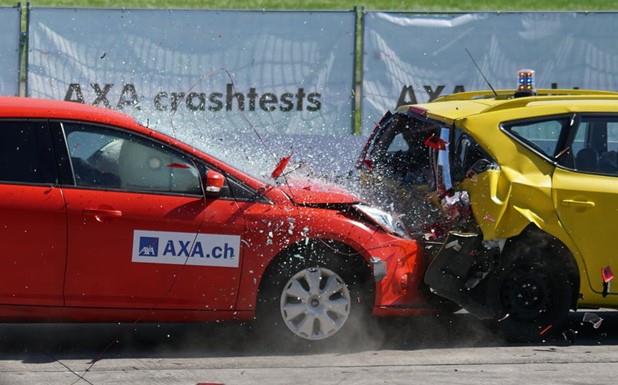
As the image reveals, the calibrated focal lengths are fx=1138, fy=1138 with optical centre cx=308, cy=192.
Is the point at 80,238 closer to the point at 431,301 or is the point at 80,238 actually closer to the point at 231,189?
the point at 231,189

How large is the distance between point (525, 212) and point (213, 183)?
6.84 feet

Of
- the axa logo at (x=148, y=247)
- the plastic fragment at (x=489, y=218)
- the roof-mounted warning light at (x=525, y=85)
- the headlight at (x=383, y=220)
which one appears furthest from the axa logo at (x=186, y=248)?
the roof-mounted warning light at (x=525, y=85)

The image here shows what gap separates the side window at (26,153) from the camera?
7.16m

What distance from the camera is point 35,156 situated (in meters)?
7.21

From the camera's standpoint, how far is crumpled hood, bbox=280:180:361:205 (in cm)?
750

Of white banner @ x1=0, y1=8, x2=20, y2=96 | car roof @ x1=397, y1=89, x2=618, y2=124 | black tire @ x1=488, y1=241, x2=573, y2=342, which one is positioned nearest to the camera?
black tire @ x1=488, y1=241, x2=573, y2=342

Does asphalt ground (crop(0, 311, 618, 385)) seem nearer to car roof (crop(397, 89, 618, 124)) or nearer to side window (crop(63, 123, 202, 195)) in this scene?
side window (crop(63, 123, 202, 195))

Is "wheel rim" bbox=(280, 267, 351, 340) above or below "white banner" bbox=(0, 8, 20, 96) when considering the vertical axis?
below

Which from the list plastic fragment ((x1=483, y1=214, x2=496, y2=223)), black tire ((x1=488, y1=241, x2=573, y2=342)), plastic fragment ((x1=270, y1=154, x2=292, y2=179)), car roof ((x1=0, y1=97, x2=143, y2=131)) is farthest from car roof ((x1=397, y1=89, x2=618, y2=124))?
car roof ((x1=0, y1=97, x2=143, y2=131))

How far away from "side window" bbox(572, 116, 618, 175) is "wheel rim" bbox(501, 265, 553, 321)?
79 cm

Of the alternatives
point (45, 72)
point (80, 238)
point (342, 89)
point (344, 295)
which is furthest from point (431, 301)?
point (45, 72)

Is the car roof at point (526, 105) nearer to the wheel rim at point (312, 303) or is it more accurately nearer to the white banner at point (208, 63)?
the wheel rim at point (312, 303)

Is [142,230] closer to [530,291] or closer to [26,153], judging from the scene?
[26,153]

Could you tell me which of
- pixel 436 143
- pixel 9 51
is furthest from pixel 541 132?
pixel 9 51
